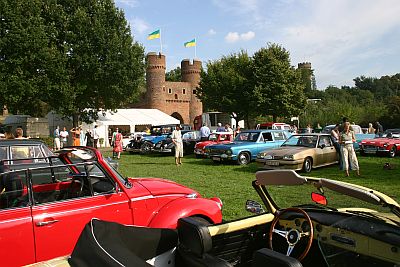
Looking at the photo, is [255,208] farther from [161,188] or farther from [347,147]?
[347,147]

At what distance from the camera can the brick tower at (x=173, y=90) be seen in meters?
59.7

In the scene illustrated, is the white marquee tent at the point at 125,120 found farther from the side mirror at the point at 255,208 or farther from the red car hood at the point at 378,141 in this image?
the side mirror at the point at 255,208

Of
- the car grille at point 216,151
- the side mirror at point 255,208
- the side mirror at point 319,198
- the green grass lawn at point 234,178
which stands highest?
the side mirror at point 319,198

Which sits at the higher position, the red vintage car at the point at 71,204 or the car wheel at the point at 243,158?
the red vintage car at the point at 71,204

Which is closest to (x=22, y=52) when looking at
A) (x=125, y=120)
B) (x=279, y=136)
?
(x=125, y=120)

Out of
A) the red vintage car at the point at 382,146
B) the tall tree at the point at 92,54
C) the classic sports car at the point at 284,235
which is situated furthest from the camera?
the tall tree at the point at 92,54

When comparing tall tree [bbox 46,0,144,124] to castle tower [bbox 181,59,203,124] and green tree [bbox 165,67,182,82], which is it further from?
green tree [bbox 165,67,182,82]

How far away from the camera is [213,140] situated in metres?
20.0

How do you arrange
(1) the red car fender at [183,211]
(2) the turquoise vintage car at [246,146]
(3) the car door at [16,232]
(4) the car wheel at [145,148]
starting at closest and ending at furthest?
(3) the car door at [16,232] < (1) the red car fender at [183,211] < (2) the turquoise vintage car at [246,146] < (4) the car wheel at [145,148]

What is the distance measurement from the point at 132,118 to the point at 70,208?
117 ft

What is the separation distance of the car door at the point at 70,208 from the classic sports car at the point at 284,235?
1228mm

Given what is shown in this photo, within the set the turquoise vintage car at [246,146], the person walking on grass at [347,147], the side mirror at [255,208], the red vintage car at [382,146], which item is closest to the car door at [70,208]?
the side mirror at [255,208]

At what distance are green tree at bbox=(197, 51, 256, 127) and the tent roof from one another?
6220 mm

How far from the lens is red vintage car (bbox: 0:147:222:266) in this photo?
12.3 feet
